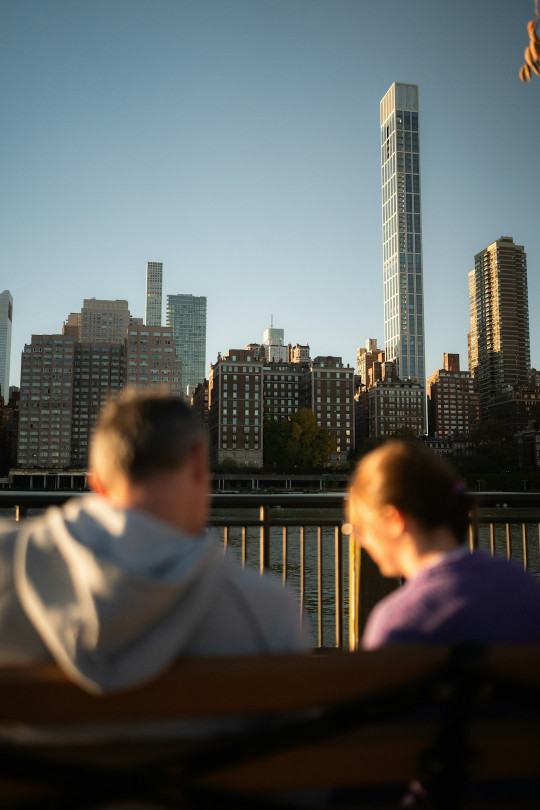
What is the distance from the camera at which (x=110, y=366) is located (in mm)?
155875

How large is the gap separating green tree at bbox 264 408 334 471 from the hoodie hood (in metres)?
109

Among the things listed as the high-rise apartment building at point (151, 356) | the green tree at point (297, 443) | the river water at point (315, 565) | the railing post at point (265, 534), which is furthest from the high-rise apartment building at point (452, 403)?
the railing post at point (265, 534)

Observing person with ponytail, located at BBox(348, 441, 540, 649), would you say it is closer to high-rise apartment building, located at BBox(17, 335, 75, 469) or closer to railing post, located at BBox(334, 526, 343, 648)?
railing post, located at BBox(334, 526, 343, 648)

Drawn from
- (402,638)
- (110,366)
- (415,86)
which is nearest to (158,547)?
(402,638)

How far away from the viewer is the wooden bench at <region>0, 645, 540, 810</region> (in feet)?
3.78

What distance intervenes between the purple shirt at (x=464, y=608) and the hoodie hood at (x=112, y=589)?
0.50 meters

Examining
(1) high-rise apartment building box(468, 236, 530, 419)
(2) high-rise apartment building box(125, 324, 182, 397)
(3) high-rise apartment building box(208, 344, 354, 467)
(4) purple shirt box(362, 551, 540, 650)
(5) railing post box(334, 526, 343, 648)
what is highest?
(1) high-rise apartment building box(468, 236, 530, 419)

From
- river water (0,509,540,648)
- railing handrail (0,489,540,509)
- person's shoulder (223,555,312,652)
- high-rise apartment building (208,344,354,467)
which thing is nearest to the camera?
person's shoulder (223,555,312,652)

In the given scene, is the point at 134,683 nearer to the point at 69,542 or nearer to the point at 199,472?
the point at 69,542

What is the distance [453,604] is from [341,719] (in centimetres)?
44

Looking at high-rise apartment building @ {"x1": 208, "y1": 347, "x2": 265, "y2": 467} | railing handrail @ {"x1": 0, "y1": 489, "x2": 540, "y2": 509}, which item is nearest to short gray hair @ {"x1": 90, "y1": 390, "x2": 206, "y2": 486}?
railing handrail @ {"x1": 0, "y1": 489, "x2": 540, "y2": 509}

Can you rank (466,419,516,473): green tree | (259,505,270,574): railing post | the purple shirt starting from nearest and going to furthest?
the purple shirt < (259,505,270,574): railing post < (466,419,516,473): green tree

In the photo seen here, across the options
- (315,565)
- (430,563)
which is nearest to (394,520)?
(430,563)

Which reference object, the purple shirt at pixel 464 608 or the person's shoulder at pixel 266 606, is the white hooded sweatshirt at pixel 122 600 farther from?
the purple shirt at pixel 464 608
